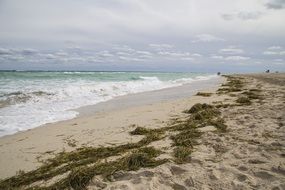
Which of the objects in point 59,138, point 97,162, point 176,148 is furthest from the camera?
point 59,138

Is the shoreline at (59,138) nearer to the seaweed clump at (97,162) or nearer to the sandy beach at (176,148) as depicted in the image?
the sandy beach at (176,148)

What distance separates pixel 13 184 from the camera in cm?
351

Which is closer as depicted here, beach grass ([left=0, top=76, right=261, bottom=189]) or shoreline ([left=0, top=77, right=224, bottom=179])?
beach grass ([left=0, top=76, right=261, bottom=189])

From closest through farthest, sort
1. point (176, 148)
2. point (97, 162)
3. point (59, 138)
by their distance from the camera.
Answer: point (97, 162)
point (176, 148)
point (59, 138)

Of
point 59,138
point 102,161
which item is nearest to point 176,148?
point 102,161

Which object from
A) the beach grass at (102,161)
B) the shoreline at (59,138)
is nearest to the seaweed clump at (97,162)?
the beach grass at (102,161)

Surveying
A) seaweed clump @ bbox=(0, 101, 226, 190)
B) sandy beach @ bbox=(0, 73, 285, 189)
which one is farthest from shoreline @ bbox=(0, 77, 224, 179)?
seaweed clump @ bbox=(0, 101, 226, 190)

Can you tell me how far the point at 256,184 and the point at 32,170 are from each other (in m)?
3.03

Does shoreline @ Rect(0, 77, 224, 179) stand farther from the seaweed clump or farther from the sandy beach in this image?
the seaweed clump

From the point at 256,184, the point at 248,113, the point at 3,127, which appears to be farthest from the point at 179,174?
the point at 3,127

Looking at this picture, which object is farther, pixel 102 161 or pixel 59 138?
pixel 59 138

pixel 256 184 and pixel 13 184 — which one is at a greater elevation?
pixel 256 184

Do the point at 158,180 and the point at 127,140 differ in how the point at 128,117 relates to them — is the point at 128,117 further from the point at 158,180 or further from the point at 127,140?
the point at 158,180

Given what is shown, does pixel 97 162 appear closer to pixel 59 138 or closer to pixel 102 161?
pixel 102 161
